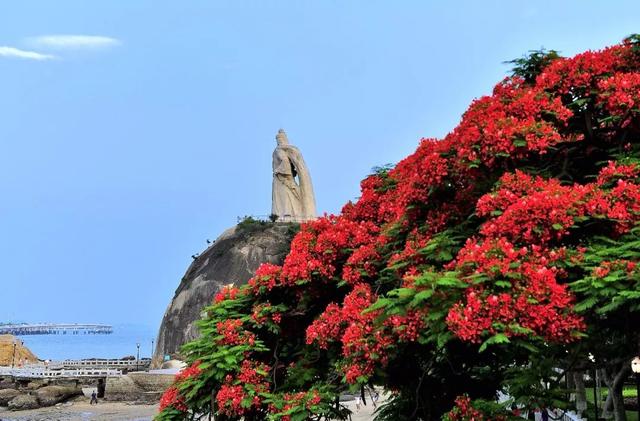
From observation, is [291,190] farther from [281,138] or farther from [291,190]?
[281,138]

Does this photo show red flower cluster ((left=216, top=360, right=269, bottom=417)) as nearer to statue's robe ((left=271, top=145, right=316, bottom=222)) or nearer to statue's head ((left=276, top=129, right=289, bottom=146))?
statue's robe ((left=271, top=145, right=316, bottom=222))

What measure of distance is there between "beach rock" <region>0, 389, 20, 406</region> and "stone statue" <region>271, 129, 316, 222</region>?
22743 millimetres

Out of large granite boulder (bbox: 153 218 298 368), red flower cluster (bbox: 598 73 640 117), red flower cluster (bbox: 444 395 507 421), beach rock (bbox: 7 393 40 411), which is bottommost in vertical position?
beach rock (bbox: 7 393 40 411)

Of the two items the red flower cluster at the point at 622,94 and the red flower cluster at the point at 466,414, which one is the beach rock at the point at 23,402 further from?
the red flower cluster at the point at 622,94

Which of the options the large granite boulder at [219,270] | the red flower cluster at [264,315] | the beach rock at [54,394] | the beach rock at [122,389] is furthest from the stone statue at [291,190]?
the red flower cluster at [264,315]

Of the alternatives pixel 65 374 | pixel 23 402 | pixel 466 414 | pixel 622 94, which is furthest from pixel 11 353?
pixel 622 94

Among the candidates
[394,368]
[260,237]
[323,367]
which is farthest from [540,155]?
[260,237]

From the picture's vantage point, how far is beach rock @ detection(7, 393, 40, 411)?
140ft

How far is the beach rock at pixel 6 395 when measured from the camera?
44312mm

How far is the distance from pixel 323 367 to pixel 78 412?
1372 inches

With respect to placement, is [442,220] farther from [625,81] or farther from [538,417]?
[538,417]

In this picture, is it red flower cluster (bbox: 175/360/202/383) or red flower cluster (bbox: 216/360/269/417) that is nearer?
red flower cluster (bbox: 216/360/269/417)

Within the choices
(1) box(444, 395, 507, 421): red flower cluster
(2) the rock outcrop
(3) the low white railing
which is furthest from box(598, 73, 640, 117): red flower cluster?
(2) the rock outcrop

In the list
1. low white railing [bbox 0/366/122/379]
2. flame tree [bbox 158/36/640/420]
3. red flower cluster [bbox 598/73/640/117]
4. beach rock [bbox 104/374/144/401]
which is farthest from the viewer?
low white railing [bbox 0/366/122/379]
